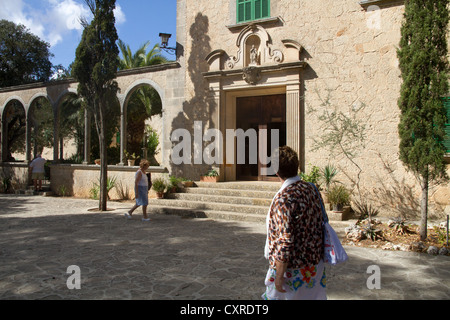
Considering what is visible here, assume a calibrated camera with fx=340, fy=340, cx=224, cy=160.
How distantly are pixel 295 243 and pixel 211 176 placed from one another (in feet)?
26.6

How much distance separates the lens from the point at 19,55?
18.5 m

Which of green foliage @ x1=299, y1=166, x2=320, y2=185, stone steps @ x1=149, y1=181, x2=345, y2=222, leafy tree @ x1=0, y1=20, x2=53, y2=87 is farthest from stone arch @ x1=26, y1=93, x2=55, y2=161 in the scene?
green foliage @ x1=299, y1=166, x2=320, y2=185

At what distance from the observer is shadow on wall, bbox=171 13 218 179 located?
11.0m

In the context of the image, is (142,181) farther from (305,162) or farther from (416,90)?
(416,90)

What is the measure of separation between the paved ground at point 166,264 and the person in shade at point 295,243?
1390 millimetres

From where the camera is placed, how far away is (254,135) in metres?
11.0

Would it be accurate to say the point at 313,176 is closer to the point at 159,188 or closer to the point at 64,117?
the point at 159,188

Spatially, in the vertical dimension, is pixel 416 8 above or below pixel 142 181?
above

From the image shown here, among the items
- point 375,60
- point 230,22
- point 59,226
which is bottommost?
point 59,226

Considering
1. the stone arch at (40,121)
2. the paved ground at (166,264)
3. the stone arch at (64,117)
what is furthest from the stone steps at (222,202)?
the stone arch at (40,121)

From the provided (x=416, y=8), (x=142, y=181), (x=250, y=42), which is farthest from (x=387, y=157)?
(x=142, y=181)

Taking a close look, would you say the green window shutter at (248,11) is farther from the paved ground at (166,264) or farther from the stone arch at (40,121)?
the stone arch at (40,121)

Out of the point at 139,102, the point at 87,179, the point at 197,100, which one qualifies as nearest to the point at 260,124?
the point at 197,100

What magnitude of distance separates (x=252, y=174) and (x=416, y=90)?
583cm
